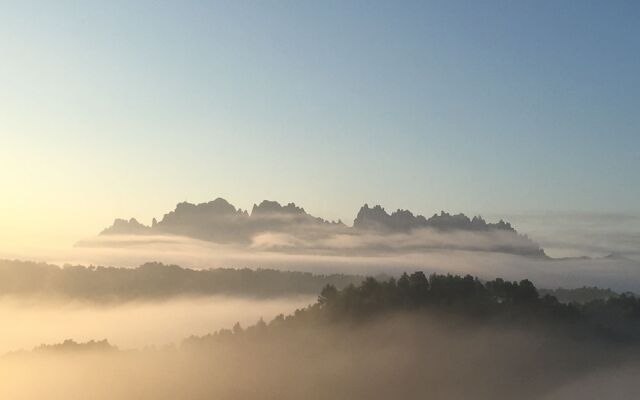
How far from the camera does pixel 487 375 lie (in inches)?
3073

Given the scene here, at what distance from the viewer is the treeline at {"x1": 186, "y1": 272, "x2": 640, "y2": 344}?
297ft

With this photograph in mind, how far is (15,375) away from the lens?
130750mm

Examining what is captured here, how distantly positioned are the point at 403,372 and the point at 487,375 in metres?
8.84

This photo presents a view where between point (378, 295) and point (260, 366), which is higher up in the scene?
point (378, 295)

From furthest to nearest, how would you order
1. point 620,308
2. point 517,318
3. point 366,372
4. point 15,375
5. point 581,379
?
point 15,375 < point 620,308 < point 517,318 < point 366,372 < point 581,379

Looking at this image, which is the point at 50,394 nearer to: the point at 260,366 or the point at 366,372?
the point at 260,366

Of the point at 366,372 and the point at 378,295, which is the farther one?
the point at 378,295

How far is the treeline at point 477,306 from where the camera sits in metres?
90.5

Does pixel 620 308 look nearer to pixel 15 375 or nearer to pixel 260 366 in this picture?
pixel 260 366

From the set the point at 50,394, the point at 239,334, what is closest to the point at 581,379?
the point at 239,334

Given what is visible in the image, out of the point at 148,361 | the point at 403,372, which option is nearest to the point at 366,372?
the point at 403,372

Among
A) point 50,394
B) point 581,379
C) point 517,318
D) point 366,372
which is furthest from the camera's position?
point 50,394

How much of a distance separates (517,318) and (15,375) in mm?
87133

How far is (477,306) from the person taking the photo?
91.2 meters
